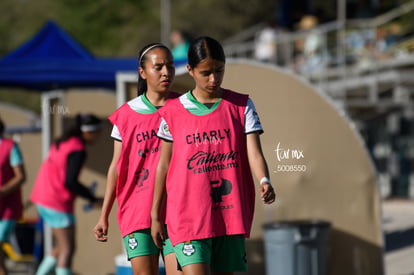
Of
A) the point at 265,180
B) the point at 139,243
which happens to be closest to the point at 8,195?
the point at 139,243

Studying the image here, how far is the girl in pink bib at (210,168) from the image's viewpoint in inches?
171

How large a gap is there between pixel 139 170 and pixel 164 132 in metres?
0.44

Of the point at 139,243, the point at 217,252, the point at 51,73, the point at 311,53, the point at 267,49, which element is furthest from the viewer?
the point at 267,49

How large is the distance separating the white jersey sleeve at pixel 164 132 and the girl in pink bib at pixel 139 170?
32cm

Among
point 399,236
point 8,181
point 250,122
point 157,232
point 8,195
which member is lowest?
point 399,236

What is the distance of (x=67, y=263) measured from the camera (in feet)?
25.3

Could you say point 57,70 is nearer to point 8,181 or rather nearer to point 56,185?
point 56,185

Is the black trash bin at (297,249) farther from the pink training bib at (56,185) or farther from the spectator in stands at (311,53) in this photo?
the spectator in stands at (311,53)

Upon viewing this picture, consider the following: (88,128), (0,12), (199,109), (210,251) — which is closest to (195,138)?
(199,109)

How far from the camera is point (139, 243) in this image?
482 centimetres

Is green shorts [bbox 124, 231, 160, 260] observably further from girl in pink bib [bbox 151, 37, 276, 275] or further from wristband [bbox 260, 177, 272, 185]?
wristband [bbox 260, 177, 272, 185]

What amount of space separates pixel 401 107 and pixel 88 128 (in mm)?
11823

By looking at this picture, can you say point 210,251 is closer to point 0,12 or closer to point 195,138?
point 195,138

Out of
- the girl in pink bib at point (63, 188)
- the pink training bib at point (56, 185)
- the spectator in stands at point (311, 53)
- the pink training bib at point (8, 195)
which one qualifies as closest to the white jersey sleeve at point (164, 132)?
the girl in pink bib at point (63, 188)
